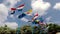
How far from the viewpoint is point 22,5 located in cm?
4759

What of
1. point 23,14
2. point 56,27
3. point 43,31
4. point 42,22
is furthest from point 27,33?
point 23,14

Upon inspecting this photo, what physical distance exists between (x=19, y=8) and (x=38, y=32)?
24119 millimetres

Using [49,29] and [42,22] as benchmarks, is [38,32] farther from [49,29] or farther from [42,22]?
[42,22]

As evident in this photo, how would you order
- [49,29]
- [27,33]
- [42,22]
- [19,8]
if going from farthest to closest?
[27,33] < [49,29] < [42,22] < [19,8]

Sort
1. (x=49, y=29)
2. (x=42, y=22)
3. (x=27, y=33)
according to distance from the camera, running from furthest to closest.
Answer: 1. (x=27, y=33)
2. (x=49, y=29)
3. (x=42, y=22)

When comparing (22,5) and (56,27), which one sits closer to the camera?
(22,5)

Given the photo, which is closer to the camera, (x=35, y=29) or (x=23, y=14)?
(x=23, y=14)

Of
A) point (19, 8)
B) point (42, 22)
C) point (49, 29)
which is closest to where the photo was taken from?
point (19, 8)

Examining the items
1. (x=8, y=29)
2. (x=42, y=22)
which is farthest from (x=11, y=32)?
(x=42, y=22)

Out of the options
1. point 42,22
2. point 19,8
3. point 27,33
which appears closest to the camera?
point 19,8

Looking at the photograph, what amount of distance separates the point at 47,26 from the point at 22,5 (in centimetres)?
1809

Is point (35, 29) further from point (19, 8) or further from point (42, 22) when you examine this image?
point (19, 8)

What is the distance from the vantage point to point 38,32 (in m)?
69.6

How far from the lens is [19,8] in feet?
153
